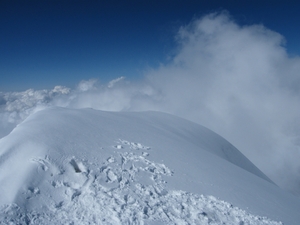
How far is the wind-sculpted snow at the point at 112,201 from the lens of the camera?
4984mm

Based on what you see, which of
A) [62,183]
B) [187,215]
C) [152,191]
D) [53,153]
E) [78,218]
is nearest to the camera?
[78,218]

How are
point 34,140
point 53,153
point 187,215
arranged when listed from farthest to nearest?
point 34,140 < point 53,153 < point 187,215

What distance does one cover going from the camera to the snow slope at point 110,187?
16.9ft

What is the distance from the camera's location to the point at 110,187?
621cm

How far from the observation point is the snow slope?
514cm

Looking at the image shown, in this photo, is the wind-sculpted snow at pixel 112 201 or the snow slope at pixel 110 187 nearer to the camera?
the wind-sculpted snow at pixel 112 201

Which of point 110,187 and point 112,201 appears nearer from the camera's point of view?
point 112,201

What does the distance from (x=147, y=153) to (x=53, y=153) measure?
166 inches

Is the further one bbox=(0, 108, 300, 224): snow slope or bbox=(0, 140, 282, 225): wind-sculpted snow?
bbox=(0, 108, 300, 224): snow slope

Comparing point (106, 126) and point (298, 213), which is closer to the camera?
point (298, 213)

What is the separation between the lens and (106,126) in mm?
12055

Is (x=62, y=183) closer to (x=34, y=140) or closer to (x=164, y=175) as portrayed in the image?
(x=34, y=140)

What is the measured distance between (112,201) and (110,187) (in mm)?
654

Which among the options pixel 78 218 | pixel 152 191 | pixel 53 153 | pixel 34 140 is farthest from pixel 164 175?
pixel 34 140
